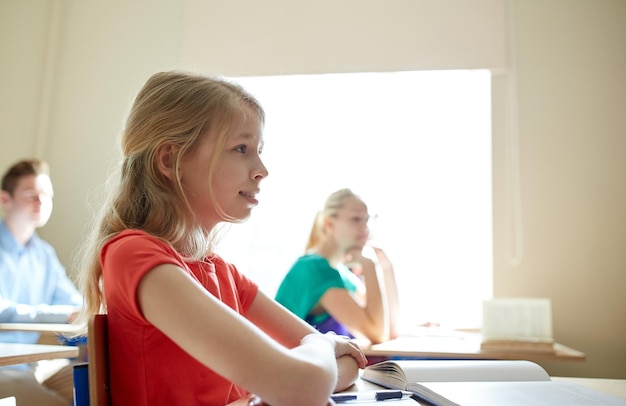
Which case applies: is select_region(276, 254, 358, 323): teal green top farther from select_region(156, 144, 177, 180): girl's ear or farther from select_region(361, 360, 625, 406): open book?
select_region(156, 144, 177, 180): girl's ear

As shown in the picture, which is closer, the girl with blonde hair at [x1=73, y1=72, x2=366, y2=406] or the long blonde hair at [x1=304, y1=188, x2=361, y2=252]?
the girl with blonde hair at [x1=73, y1=72, x2=366, y2=406]

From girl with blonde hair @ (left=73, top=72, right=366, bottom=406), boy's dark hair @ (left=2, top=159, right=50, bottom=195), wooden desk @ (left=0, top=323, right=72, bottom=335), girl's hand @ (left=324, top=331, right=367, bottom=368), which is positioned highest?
boy's dark hair @ (left=2, top=159, right=50, bottom=195)

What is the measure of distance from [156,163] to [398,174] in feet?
7.62

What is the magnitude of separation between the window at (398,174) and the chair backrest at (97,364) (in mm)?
2166

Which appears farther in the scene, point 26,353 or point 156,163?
point 26,353

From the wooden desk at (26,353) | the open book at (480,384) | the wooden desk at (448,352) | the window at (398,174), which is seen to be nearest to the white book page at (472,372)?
the open book at (480,384)

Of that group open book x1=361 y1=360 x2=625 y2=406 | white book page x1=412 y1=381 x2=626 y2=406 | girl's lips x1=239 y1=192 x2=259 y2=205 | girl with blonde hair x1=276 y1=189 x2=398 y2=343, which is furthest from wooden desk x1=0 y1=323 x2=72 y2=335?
white book page x1=412 y1=381 x2=626 y2=406

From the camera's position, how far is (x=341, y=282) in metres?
2.36

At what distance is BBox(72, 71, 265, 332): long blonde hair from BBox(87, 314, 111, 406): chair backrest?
0.62 feet

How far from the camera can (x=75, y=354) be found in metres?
1.61

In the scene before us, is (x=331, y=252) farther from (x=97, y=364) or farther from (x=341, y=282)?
(x=97, y=364)

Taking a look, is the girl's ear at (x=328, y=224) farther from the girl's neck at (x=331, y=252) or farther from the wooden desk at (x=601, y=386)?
the wooden desk at (x=601, y=386)

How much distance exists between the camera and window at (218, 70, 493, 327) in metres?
3.01

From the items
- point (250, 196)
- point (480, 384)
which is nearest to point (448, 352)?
point (480, 384)
